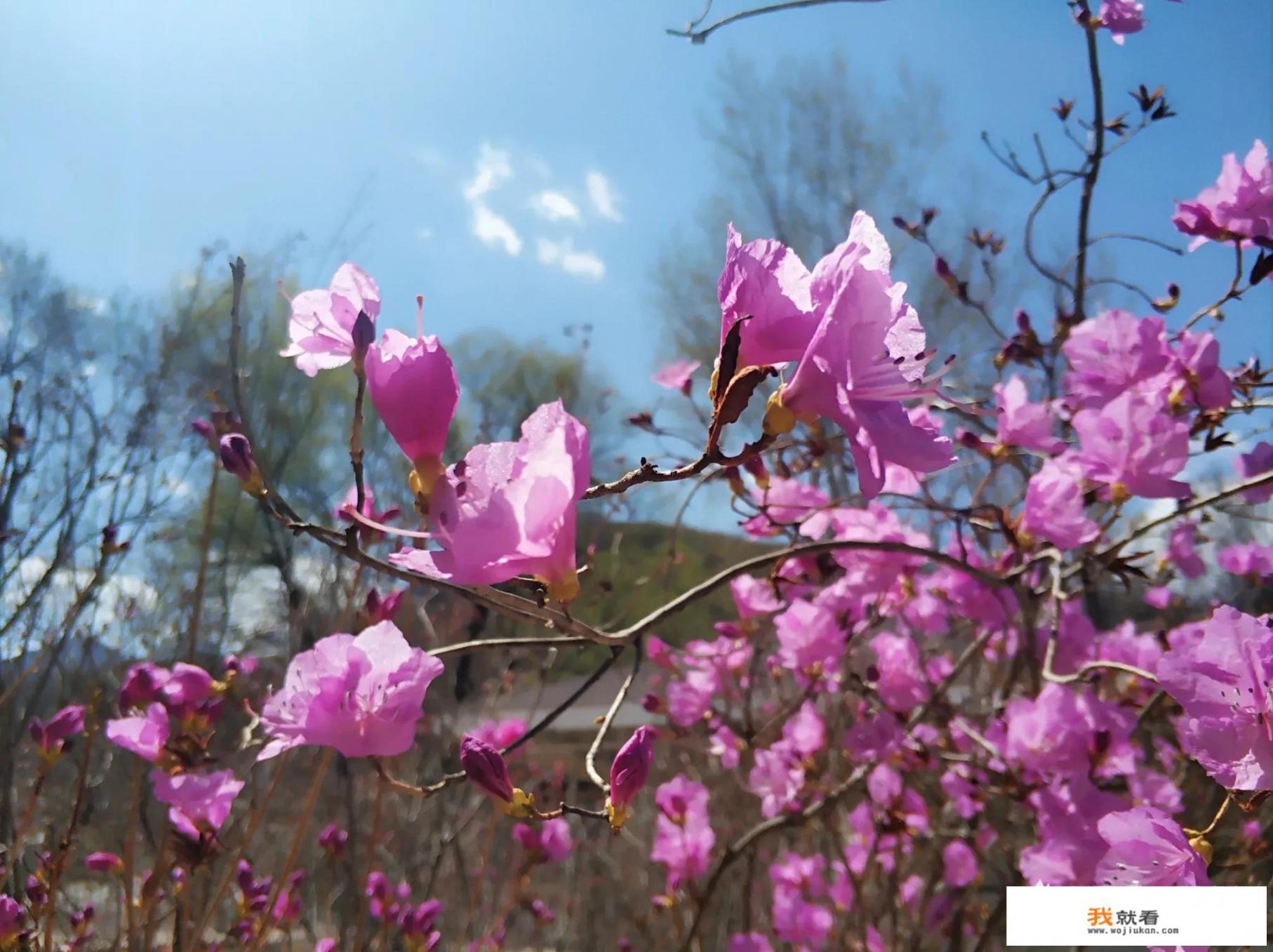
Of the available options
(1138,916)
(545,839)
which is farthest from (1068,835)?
(545,839)

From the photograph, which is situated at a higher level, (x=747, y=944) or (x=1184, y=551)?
(x=1184, y=551)

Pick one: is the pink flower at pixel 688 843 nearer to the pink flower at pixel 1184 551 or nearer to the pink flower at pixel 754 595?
the pink flower at pixel 754 595

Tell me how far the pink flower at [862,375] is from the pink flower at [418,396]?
0.62ft

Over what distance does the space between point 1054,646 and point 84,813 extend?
2042mm

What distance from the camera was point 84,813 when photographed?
1915 millimetres

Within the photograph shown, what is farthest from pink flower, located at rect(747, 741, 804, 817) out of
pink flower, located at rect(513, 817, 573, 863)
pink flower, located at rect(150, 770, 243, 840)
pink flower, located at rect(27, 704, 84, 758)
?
pink flower, located at rect(27, 704, 84, 758)

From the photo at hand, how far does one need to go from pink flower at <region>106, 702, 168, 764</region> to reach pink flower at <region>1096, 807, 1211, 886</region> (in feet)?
3.12

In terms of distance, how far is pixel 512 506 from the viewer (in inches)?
Result: 17.4

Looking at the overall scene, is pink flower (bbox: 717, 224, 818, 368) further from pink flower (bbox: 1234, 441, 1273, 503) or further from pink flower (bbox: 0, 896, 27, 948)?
pink flower (bbox: 0, 896, 27, 948)

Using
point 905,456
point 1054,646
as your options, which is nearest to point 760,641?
point 1054,646

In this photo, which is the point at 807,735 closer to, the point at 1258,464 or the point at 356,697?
the point at 1258,464

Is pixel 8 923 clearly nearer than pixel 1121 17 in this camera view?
Yes

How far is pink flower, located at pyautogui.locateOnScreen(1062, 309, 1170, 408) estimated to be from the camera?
1135 millimetres

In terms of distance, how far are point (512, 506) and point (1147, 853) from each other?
607 millimetres
